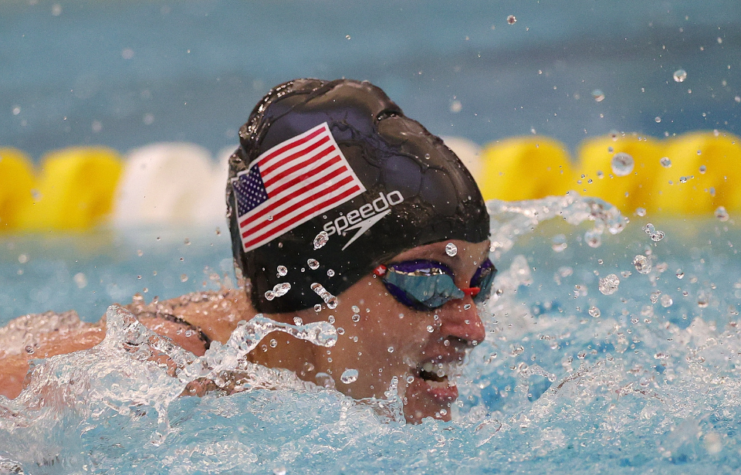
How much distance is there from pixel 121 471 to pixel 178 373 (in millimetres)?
301

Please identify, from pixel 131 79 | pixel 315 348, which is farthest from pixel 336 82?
pixel 131 79

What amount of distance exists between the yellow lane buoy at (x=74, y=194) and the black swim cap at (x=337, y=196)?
6.84m

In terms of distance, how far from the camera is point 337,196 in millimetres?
1874

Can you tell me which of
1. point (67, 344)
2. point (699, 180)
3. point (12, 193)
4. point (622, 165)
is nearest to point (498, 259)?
point (622, 165)

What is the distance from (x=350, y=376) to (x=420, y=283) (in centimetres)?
30

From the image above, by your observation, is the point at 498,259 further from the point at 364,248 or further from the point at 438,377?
the point at 364,248

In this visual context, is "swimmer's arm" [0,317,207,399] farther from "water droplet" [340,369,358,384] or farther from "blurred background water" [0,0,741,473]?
"water droplet" [340,369,358,384]

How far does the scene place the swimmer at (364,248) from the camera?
186 cm

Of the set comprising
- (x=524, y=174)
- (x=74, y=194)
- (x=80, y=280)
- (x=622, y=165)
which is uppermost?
(x=74, y=194)

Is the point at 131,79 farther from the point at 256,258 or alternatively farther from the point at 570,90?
the point at 256,258

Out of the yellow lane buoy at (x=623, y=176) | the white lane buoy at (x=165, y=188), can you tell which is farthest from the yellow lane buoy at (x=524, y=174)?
the white lane buoy at (x=165, y=188)

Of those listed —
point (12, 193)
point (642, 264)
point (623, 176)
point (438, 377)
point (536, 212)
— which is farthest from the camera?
point (12, 193)

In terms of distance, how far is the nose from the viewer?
1.89 m

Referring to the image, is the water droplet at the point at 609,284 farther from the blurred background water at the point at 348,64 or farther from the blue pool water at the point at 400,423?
the blurred background water at the point at 348,64
